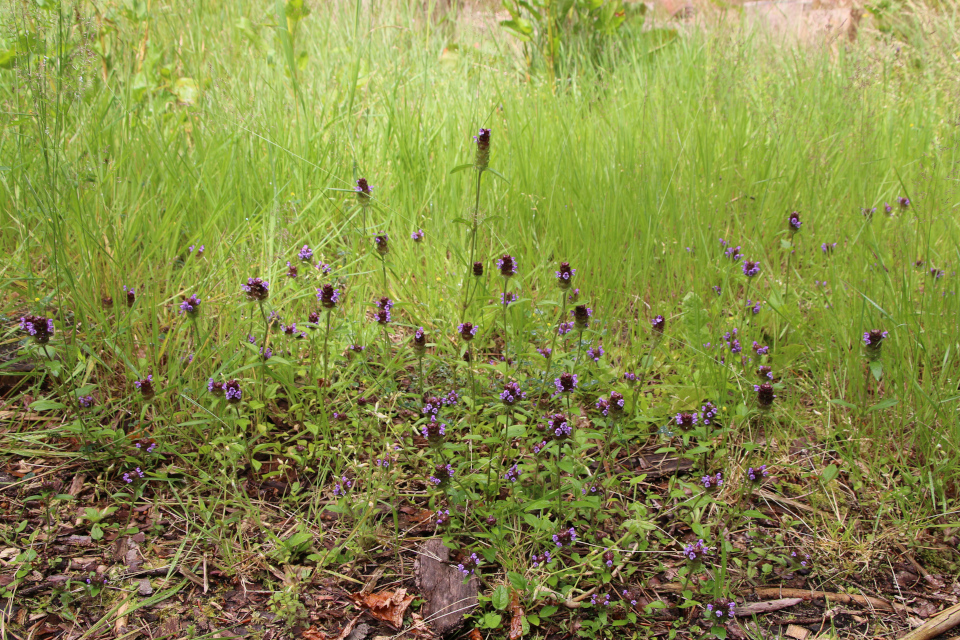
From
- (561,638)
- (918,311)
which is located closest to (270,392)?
(561,638)

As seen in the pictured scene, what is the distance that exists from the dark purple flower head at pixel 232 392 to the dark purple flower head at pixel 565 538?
94cm

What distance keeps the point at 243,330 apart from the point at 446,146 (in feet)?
5.08

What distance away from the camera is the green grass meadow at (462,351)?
5.60 feet

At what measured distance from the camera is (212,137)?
2.94 metres

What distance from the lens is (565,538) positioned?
172cm

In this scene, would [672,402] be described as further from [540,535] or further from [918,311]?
[918,311]

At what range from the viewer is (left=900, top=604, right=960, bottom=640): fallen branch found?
1.53 m

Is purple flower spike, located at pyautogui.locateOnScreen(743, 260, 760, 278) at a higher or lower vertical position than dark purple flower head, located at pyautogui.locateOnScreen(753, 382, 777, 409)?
higher

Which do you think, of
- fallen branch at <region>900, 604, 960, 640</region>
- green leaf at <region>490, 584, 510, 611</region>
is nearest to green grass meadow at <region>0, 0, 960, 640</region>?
green leaf at <region>490, 584, 510, 611</region>

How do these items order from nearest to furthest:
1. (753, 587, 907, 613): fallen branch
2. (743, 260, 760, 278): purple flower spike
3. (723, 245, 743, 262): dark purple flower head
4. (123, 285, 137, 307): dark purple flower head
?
(753, 587, 907, 613): fallen branch < (123, 285, 137, 307): dark purple flower head < (743, 260, 760, 278): purple flower spike < (723, 245, 743, 262): dark purple flower head

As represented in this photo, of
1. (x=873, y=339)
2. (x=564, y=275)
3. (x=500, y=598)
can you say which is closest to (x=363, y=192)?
(x=564, y=275)

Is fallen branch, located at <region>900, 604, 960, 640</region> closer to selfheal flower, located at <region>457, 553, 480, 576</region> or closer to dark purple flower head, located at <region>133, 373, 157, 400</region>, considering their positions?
selfheal flower, located at <region>457, 553, 480, 576</region>

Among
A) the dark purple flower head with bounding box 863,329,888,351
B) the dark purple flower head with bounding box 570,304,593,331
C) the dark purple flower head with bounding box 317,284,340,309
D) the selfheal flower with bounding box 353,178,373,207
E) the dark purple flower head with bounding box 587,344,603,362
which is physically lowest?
the dark purple flower head with bounding box 587,344,603,362

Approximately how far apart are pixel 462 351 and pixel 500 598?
2.85ft
